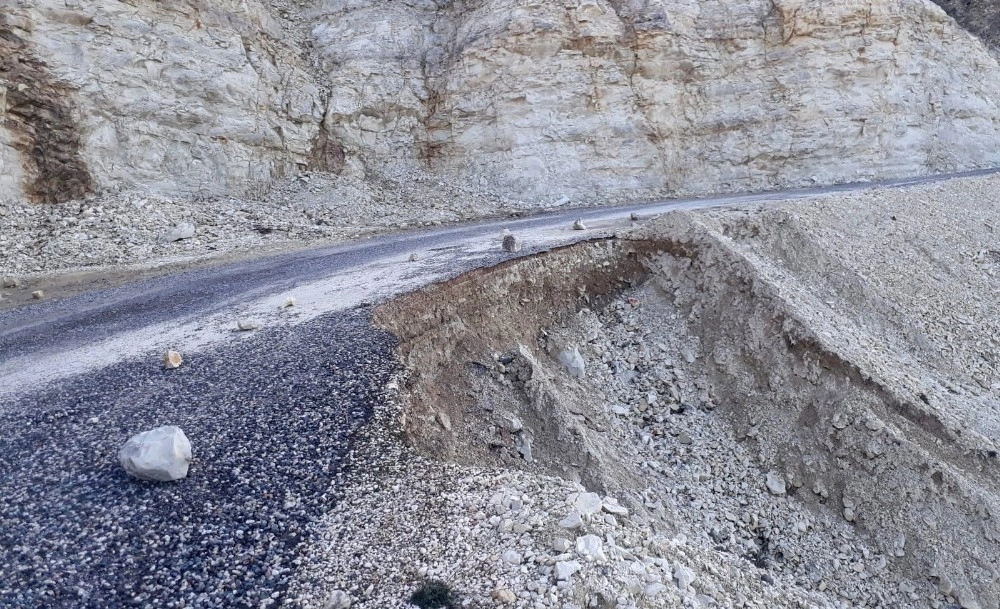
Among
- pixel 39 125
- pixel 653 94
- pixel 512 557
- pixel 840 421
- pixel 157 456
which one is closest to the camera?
pixel 512 557

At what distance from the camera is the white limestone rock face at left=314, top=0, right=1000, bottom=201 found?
2081cm

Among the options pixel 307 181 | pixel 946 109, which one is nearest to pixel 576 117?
pixel 307 181

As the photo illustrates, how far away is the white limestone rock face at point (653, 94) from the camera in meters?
20.8

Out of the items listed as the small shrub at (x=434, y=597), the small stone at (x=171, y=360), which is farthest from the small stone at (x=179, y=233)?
the small shrub at (x=434, y=597)

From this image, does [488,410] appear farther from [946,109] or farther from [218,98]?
[946,109]

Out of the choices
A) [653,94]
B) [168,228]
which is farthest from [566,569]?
[653,94]

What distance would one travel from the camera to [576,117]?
69.3 ft

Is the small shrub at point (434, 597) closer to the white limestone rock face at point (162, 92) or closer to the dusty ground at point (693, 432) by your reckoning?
the dusty ground at point (693, 432)

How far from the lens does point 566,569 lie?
2.87 metres

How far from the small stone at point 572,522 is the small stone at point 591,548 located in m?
0.08

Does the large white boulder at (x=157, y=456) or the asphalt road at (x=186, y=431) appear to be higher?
the large white boulder at (x=157, y=456)

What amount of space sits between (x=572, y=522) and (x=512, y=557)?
0.43 metres

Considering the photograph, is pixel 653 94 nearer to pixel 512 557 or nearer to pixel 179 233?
pixel 179 233

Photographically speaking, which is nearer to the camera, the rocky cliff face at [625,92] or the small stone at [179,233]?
the small stone at [179,233]
